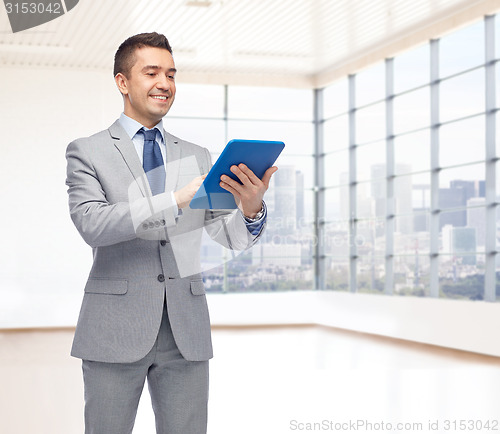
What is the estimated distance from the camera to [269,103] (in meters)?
14.8

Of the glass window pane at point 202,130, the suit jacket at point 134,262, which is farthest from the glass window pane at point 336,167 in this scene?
the suit jacket at point 134,262

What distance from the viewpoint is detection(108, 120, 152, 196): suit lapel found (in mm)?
1899

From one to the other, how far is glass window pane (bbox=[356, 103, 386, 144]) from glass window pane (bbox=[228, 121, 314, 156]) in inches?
61.1

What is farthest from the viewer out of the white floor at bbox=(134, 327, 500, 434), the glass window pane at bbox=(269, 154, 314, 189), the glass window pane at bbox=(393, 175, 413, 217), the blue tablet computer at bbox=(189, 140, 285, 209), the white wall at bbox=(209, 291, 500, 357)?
the glass window pane at bbox=(269, 154, 314, 189)

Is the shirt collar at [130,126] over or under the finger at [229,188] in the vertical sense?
over

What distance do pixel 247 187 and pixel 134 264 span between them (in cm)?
37

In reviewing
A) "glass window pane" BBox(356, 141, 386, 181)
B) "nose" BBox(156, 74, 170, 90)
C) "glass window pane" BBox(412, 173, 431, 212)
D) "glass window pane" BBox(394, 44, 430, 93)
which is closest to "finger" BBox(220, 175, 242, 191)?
"nose" BBox(156, 74, 170, 90)

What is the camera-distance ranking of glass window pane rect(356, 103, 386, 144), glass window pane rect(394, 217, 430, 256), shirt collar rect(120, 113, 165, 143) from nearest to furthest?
shirt collar rect(120, 113, 165, 143)
glass window pane rect(394, 217, 430, 256)
glass window pane rect(356, 103, 386, 144)

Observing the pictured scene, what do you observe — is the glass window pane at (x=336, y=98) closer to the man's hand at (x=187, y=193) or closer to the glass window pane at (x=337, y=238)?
the glass window pane at (x=337, y=238)

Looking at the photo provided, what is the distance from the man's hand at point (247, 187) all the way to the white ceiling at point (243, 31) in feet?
28.8

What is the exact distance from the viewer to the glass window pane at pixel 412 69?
11772 millimetres

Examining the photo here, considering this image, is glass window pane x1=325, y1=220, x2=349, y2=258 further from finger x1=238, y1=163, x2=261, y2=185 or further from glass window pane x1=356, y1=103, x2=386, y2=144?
finger x1=238, y1=163, x2=261, y2=185

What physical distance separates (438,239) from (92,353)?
10.2 m

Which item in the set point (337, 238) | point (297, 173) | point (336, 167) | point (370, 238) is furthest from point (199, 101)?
point (370, 238)
